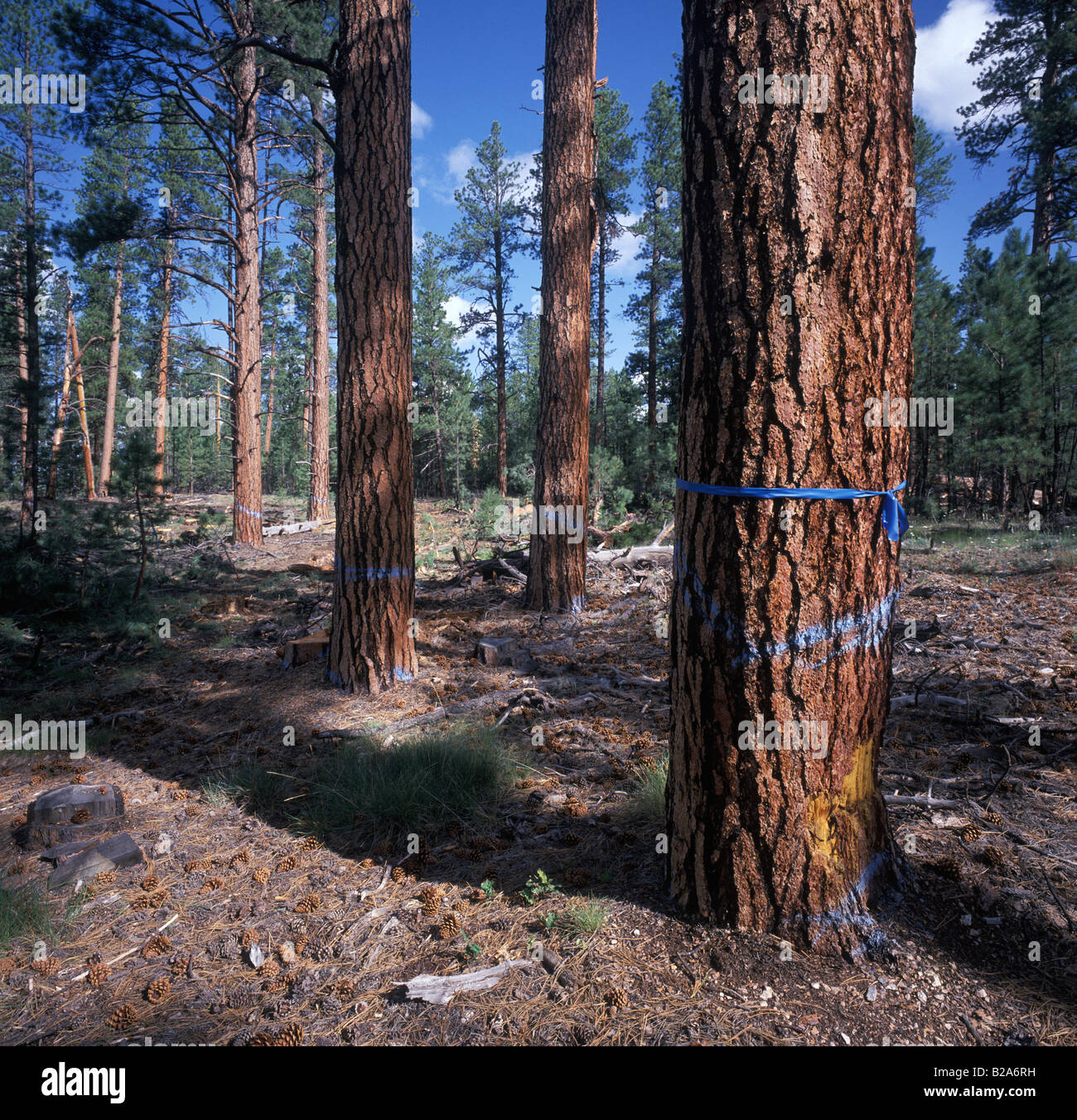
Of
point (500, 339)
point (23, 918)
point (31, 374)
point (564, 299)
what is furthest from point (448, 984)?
point (500, 339)

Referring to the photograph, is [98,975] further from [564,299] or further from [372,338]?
[564,299]

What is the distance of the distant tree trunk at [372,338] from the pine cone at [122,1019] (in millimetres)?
2679

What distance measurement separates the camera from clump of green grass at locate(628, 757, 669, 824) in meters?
2.54

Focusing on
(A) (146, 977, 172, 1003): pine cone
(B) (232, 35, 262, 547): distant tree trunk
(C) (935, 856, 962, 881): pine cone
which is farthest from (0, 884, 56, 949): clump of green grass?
(B) (232, 35, 262, 547): distant tree trunk

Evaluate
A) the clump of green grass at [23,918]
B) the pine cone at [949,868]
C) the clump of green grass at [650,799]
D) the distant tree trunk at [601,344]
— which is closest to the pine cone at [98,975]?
the clump of green grass at [23,918]

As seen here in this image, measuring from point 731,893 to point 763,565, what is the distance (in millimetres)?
1011

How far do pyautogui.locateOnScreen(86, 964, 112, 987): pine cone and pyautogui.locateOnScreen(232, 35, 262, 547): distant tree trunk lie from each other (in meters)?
10.2

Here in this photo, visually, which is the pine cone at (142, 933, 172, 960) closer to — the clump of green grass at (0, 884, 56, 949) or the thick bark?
the clump of green grass at (0, 884, 56, 949)

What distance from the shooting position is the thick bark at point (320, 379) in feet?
52.3
